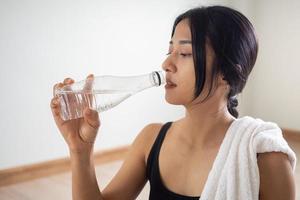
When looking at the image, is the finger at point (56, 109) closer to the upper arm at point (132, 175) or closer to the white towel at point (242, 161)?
the upper arm at point (132, 175)

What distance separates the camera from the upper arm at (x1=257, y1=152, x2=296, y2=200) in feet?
2.31

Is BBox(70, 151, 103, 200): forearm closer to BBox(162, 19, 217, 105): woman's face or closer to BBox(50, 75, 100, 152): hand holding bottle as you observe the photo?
BBox(50, 75, 100, 152): hand holding bottle

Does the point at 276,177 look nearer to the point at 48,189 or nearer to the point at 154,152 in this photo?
the point at 154,152

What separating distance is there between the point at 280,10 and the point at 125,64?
1.43 m

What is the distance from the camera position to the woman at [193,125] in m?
0.76

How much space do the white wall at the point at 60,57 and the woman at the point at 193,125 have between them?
Answer: 142 centimetres

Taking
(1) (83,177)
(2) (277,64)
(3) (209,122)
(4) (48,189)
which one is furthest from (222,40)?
(2) (277,64)

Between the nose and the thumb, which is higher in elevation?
the nose

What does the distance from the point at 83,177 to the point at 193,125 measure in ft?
0.89

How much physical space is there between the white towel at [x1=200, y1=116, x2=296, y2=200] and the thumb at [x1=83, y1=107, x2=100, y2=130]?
0.82ft

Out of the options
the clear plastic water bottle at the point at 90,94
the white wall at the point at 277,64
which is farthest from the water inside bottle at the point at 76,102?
the white wall at the point at 277,64

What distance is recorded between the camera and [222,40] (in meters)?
0.76

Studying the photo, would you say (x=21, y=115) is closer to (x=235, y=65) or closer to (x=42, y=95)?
(x=42, y=95)

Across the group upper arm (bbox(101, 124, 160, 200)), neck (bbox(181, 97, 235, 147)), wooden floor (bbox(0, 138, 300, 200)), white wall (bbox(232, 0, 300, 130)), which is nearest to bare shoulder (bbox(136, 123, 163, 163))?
upper arm (bbox(101, 124, 160, 200))
